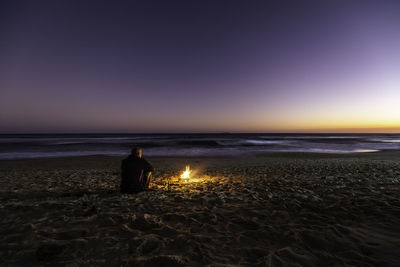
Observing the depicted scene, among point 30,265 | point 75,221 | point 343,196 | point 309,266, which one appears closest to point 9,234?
point 75,221

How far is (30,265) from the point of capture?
2.54 metres

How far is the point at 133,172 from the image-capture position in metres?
5.91

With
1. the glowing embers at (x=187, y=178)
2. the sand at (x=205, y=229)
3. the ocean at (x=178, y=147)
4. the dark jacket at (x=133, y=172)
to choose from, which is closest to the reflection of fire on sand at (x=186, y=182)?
the glowing embers at (x=187, y=178)

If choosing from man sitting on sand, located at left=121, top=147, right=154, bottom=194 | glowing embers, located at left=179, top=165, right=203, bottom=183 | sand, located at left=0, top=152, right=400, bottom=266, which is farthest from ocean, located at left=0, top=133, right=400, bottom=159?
sand, located at left=0, top=152, right=400, bottom=266

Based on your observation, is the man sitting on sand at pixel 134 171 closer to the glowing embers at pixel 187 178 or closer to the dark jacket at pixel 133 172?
the dark jacket at pixel 133 172

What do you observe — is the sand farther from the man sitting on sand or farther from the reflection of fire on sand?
the reflection of fire on sand

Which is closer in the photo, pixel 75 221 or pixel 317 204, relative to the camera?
pixel 75 221

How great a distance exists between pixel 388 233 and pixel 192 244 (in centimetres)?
366

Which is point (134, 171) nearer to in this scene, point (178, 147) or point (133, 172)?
point (133, 172)

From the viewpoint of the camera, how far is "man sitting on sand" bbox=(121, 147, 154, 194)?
5.77 m

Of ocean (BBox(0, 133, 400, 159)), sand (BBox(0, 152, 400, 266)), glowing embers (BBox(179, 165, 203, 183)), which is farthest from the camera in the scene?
ocean (BBox(0, 133, 400, 159))

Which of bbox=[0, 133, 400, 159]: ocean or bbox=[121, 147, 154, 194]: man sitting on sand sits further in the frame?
bbox=[0, 133, 400, 159]: ocean

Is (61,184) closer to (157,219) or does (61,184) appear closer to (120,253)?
(157,219)

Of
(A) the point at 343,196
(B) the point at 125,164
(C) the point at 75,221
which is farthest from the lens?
(B) the point at 125,164
